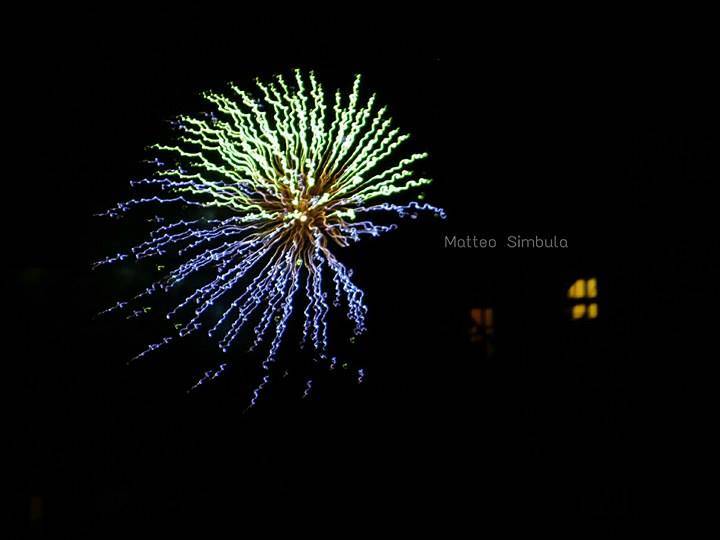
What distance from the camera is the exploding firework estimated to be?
288 centimetres

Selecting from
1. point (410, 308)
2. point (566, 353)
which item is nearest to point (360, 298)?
point (410, 308)

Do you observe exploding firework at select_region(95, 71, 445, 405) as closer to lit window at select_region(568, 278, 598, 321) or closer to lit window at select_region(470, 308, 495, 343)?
lit window at select_region(470, 308, 495, 343)

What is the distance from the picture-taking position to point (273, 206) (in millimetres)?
3031

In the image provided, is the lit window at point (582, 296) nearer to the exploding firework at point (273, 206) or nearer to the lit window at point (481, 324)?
the lit window at point (481, 324)

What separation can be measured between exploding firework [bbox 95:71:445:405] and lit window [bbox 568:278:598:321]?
3.32ft

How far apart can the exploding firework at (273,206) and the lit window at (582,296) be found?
3.32ft

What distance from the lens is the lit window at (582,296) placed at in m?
3.05

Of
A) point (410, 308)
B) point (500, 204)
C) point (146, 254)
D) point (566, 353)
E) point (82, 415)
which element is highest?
point (500, 204)

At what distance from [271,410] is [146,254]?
127 cm

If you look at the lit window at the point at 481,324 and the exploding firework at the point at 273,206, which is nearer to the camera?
the exploding firework at the point at 273,206

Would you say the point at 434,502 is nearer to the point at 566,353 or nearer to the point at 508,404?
the point at 508,404

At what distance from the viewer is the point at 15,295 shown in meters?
3.51

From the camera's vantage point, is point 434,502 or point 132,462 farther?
point 132,462

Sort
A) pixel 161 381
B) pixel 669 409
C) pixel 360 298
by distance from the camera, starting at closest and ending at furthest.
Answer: pixel 669 409 → pixel 360 298 → pixel 161 381
